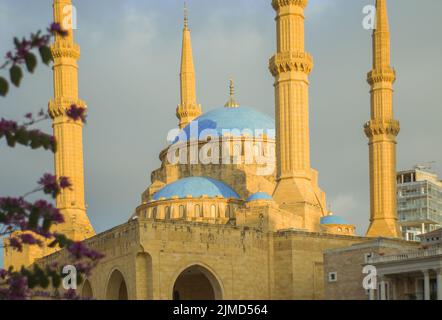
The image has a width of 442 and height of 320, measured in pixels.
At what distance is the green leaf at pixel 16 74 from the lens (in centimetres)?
1359

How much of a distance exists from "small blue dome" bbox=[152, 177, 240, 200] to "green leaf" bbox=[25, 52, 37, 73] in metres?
39.2

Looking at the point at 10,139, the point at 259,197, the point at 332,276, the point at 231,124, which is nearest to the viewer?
the point at 10,139

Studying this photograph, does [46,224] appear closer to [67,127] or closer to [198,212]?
[198,212]

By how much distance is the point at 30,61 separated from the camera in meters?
13.8

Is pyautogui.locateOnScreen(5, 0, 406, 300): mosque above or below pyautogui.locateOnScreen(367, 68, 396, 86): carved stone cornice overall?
below

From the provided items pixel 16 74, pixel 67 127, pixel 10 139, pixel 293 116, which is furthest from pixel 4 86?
pixel 67 127

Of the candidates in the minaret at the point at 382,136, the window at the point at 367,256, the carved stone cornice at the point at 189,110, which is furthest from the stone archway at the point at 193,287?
the carved stone cornice at the point at 189,110

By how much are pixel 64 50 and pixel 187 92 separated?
15.3 meters

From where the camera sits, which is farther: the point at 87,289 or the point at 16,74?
the point at 87,289

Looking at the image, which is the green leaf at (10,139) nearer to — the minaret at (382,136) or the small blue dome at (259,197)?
the small blue dome at (259,197)

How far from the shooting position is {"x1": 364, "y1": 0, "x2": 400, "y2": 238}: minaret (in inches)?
2224

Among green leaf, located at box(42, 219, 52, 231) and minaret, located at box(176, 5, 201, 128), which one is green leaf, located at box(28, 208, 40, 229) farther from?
minaret, located at box(176, 5, 201, 128)

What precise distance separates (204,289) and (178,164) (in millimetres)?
13714

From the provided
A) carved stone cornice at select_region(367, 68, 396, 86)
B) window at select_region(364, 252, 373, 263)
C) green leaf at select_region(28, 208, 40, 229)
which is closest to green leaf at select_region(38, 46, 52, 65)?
green leaf at select_region(28, 208, 40, 229)
